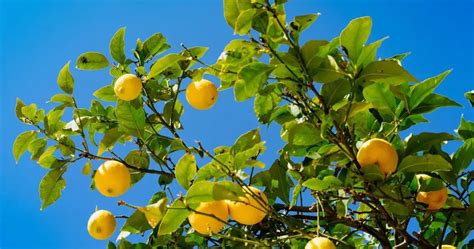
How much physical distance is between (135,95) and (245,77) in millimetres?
562

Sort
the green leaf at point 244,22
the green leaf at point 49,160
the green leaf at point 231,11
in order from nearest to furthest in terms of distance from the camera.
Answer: the green leaf at point 244,22, the green leaf at point 231,11, the green leaf at point 49,160

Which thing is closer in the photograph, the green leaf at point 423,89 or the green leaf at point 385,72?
the green leaf at point 385,72

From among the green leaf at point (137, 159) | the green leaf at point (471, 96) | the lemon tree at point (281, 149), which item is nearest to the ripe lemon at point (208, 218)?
the lemon tree at point (281, 149)

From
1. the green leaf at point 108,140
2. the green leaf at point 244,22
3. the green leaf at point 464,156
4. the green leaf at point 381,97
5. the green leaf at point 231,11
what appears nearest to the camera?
the green leaf at point 244,22

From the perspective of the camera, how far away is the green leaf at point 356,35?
133cm

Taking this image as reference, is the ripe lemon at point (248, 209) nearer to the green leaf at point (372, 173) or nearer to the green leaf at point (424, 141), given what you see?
the green leaf at point (372, 173)

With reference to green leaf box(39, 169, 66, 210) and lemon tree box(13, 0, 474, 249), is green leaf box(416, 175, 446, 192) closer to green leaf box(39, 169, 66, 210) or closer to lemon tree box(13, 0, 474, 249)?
lemon tree box(13, 0, 474, 249)

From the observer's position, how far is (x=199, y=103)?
1.92 m

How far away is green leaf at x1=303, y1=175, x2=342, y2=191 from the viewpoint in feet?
4.90

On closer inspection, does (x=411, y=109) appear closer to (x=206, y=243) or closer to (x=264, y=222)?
(x=264, y=222)

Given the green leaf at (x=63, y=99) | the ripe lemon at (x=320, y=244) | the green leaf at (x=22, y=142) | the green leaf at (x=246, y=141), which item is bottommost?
the ripe lemon at (x=320, y=244)

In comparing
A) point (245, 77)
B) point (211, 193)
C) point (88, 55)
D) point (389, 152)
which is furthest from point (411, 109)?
point (88, 55)

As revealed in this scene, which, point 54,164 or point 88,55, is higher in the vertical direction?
point 88,55

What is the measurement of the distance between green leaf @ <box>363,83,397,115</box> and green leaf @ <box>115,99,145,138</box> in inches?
29.0
